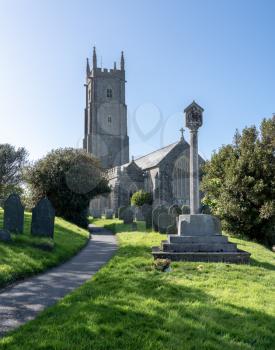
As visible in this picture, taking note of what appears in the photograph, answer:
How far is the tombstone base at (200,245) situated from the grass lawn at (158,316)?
79.7 inches

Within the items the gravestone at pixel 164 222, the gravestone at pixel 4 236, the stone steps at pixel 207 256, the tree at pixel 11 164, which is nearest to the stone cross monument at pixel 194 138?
the stone steps at pixel 207 256

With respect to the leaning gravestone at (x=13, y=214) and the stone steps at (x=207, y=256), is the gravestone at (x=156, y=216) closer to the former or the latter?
the leaning gravestone at (x=13, y=214)

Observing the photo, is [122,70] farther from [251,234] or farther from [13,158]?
[251,234]

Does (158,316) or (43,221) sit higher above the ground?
(43,221)

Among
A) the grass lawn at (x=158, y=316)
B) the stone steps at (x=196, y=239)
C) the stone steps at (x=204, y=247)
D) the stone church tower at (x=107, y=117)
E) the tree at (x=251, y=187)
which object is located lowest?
the grass lawn at (x=158, y=316)

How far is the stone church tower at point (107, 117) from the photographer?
63.9 metres

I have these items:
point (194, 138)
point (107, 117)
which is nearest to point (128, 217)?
point (194, 138)

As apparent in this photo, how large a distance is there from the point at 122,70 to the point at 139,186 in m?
30.5

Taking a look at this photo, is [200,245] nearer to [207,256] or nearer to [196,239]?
[196,239]

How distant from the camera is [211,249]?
9961mm

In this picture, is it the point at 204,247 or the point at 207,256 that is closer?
the point at 207,256

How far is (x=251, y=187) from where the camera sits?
17062 millimetres

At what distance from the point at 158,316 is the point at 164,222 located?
506 inches

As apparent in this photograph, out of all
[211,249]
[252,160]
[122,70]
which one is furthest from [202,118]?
[122,70]
